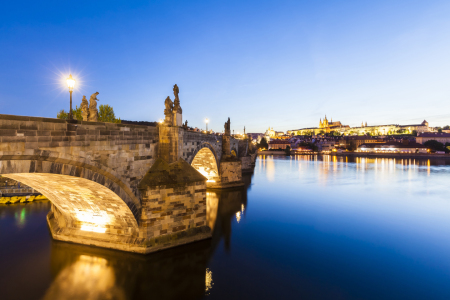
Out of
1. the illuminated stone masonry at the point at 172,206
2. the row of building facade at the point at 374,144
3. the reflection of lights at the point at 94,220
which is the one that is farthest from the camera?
the row of building facade at the point at 374,144

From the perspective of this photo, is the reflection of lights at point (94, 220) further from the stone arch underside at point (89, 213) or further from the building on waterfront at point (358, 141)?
the building on waterfront at point (358, 141)

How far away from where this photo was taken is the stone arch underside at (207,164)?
968 inches

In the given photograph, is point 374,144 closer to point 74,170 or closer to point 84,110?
point 84,110

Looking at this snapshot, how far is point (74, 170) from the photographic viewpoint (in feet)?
25.2

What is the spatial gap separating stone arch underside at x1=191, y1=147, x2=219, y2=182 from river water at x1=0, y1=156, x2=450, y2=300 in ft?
22.9

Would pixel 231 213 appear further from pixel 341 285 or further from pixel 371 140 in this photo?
pixel 371 140

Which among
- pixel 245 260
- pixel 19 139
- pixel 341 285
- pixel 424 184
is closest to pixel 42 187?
pixel 19 139

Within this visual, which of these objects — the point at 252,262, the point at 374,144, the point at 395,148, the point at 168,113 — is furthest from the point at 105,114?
the point at 374,144

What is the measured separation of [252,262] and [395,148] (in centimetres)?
12102

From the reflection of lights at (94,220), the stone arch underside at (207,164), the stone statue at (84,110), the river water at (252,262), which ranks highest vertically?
the stone statue at (84,110)

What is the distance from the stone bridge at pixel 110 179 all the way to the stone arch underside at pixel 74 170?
0.06ft

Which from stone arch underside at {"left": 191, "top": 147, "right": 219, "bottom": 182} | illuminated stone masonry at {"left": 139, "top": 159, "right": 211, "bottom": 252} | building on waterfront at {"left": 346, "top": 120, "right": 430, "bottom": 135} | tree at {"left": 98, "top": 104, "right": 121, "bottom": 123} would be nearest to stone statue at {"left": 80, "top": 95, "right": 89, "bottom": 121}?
illuminated stone masonry at {"left": 139, "top": 159, "right": 211, "bottom": 252}

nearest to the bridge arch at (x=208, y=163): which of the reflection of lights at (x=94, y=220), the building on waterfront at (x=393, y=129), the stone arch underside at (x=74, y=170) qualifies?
the reflection of lights at (x=94, y=220)

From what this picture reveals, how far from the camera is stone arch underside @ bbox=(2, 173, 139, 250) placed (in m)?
9.07
